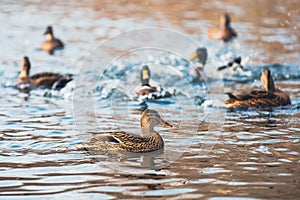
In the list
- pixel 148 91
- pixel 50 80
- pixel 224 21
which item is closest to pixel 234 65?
pixel 148 91

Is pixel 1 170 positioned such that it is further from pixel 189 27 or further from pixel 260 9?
pixel 260 9

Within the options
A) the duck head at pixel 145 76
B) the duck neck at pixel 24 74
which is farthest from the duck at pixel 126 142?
the duck neck at pixel 24 74

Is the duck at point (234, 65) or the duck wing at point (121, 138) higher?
the duck at point (234, 65)

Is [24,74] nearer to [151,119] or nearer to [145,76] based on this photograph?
[145,76]

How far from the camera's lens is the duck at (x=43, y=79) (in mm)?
14495

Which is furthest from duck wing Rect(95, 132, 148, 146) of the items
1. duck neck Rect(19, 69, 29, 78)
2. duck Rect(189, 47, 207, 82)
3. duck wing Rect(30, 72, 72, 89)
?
duck Rect(189, 47, 207, 82)

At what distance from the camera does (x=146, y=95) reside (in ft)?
43.4

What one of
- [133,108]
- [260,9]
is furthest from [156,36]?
[133,108]

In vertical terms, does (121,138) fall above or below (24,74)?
below

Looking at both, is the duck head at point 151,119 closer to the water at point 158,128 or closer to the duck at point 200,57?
the water at point 158,128

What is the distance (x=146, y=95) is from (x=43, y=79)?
2.56 m

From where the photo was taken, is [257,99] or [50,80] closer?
[257,99]

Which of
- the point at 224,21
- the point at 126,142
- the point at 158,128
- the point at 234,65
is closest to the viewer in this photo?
the point at 126,142

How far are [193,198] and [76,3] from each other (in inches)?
740
